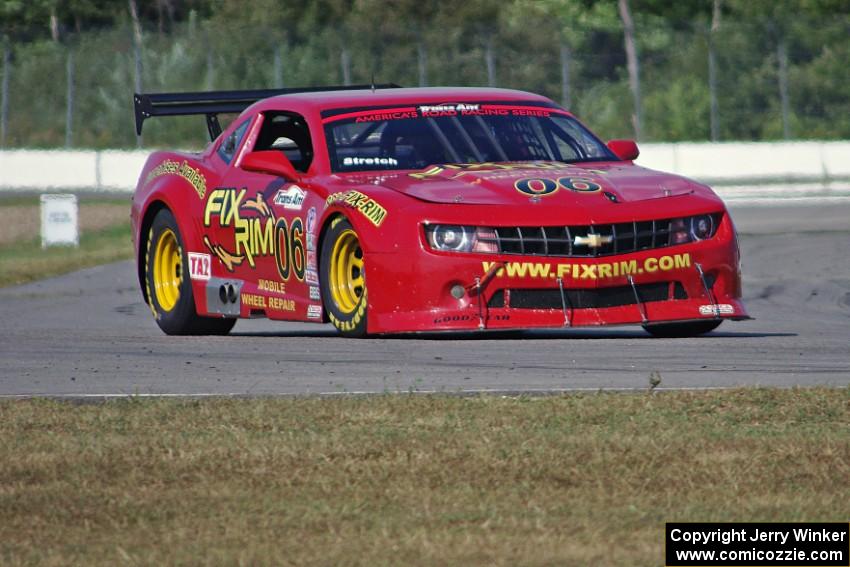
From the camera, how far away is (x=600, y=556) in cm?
448

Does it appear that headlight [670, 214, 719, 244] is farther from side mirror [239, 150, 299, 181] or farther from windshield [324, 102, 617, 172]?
side mirror [239, 150, 299, 181]

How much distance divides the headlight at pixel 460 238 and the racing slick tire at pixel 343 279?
0.51 meters

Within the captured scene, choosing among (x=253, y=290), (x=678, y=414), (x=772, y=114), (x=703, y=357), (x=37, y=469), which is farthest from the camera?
(x=772, y=114)

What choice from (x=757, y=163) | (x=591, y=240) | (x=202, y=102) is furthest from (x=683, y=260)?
(x=757, y=163)

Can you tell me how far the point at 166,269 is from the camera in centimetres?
1141

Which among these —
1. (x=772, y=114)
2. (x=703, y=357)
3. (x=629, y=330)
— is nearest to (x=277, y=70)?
(x=772, y=114)

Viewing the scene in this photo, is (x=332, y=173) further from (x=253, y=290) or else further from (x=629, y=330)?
(x=629, y=330)

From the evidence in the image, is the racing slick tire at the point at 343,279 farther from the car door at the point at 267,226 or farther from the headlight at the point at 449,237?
the headlight at the point at 449,237

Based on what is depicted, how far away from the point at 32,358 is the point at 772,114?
27583mm

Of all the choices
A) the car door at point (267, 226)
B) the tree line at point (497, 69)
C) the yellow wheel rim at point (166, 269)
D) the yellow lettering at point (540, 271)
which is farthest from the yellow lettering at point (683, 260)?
the tree line at point (497, 69)

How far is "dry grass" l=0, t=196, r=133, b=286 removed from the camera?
19645 mm

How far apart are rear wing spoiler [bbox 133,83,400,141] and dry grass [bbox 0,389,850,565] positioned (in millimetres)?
4821

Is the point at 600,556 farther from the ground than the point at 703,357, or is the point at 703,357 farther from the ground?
the point at 600,556

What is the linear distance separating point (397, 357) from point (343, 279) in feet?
3.12
